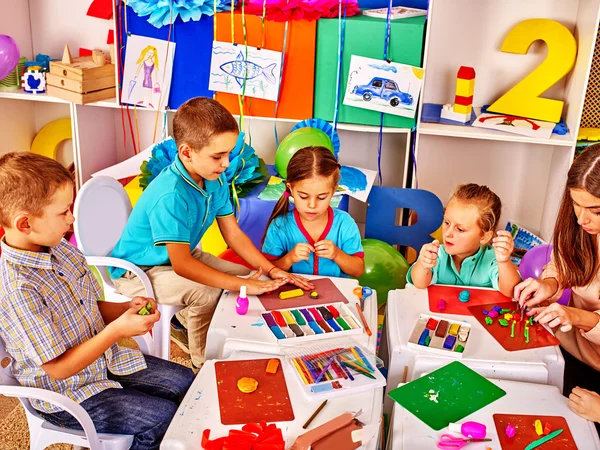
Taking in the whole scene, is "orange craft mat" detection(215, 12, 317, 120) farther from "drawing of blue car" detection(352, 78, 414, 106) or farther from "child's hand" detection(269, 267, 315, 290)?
"child's hand" detection(269, 267, 315, 290)

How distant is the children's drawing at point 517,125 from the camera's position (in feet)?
8.97

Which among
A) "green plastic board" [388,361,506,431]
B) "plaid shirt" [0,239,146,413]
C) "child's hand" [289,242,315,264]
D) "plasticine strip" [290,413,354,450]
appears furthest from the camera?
"child's hand" [289,242,315,264]

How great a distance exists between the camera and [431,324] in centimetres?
160

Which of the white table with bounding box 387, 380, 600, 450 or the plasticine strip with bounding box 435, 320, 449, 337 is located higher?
the plasticine strip with bounding box 435, 320, 449, 337

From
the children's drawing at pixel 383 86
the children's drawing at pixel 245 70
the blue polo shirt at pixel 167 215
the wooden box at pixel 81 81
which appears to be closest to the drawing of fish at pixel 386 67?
the children's drawing at pixel 383 86

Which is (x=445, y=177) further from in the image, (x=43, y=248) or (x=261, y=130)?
(x=43, y=248)

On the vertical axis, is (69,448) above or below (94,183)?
below

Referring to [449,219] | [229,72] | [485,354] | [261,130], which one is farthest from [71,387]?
[261,130]

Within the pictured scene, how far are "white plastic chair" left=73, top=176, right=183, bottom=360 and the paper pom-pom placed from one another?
92cm

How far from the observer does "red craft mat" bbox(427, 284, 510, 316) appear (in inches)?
66.7

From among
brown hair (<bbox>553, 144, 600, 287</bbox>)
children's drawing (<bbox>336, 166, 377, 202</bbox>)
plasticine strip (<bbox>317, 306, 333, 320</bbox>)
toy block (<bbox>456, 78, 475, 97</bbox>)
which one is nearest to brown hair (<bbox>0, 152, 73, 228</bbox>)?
plasticine strip (<bbox>317, 306, 333, 320</bbox>)

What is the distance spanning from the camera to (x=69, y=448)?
1.97 m

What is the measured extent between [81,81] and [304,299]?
173cm

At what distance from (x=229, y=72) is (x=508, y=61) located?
1.25m
